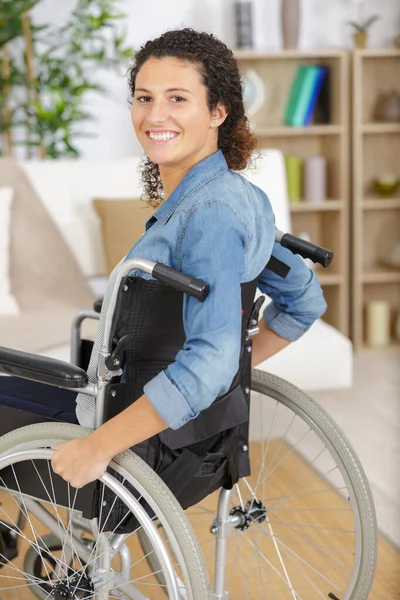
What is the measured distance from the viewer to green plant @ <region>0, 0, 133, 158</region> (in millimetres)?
3898

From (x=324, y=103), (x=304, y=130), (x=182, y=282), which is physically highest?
(x=324, y=103)

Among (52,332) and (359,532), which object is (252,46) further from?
(359,532)

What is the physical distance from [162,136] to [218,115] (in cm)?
10

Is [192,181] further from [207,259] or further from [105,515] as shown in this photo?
[105,515]

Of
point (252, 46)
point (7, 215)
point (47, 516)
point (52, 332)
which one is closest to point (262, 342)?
point (47, 516)

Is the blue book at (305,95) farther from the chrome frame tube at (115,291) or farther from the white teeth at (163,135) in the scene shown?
the chrome frame tube at (115,291)

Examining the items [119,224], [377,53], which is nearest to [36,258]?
[119,224]

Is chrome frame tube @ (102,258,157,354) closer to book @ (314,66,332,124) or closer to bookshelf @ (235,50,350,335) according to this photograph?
bookshelf @ (235,50,350,335)

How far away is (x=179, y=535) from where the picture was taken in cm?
114

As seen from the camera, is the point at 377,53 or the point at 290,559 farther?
the point at 377,53

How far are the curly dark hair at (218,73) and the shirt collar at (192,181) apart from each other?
84 millimetres

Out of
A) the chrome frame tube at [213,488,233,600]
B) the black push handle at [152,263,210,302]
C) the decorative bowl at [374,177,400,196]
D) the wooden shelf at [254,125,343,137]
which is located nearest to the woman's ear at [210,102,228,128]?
the black push handle at [152,263,210,302]

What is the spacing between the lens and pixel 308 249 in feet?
4.82

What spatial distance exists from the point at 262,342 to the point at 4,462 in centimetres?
55
